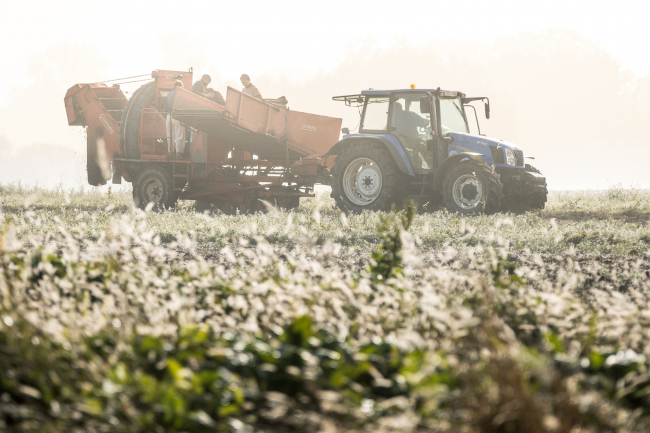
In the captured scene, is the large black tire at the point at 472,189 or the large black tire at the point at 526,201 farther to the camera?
the large black tire at the point at 526,201

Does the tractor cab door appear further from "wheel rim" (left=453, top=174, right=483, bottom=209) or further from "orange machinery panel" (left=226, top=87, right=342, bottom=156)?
"orange machinery panel" (left=226, top=87, right=342, bottom=156)

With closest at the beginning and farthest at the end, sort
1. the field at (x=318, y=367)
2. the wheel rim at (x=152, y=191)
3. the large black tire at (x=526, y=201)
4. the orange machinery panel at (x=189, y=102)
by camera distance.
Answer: the field at (x=318, y=367), the large black tire at (x=526, y=201), the orange machinery panel at (x=189, y=102), the wheel rim at (x=152, y=191)

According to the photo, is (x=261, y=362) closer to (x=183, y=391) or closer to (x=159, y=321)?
(x=183, y=391)

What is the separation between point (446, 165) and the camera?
10.7m

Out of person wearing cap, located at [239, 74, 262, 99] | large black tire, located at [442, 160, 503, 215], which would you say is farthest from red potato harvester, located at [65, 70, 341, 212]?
large black tire, located at [442, 160, 503, 215]

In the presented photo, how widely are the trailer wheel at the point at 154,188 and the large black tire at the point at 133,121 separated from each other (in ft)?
1.97

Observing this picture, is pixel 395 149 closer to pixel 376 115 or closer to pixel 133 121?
pixel 376 115

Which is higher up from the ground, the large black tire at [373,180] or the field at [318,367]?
the large black tire at [373,180]

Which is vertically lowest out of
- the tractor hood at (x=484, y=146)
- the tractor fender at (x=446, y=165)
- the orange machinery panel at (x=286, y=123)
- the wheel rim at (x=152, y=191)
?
the wheel rim at (x=152, y=191)

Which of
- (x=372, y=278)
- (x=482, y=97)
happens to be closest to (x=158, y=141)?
(x=482, y=97)

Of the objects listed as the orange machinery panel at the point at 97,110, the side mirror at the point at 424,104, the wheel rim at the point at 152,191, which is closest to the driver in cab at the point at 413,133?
the side mirror at the point at 424,104

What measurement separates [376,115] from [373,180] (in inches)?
49.2

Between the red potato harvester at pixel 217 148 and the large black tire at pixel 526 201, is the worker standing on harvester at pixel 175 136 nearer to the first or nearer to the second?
the red potato harvester at pixel 217 148

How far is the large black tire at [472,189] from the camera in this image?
1020cm
